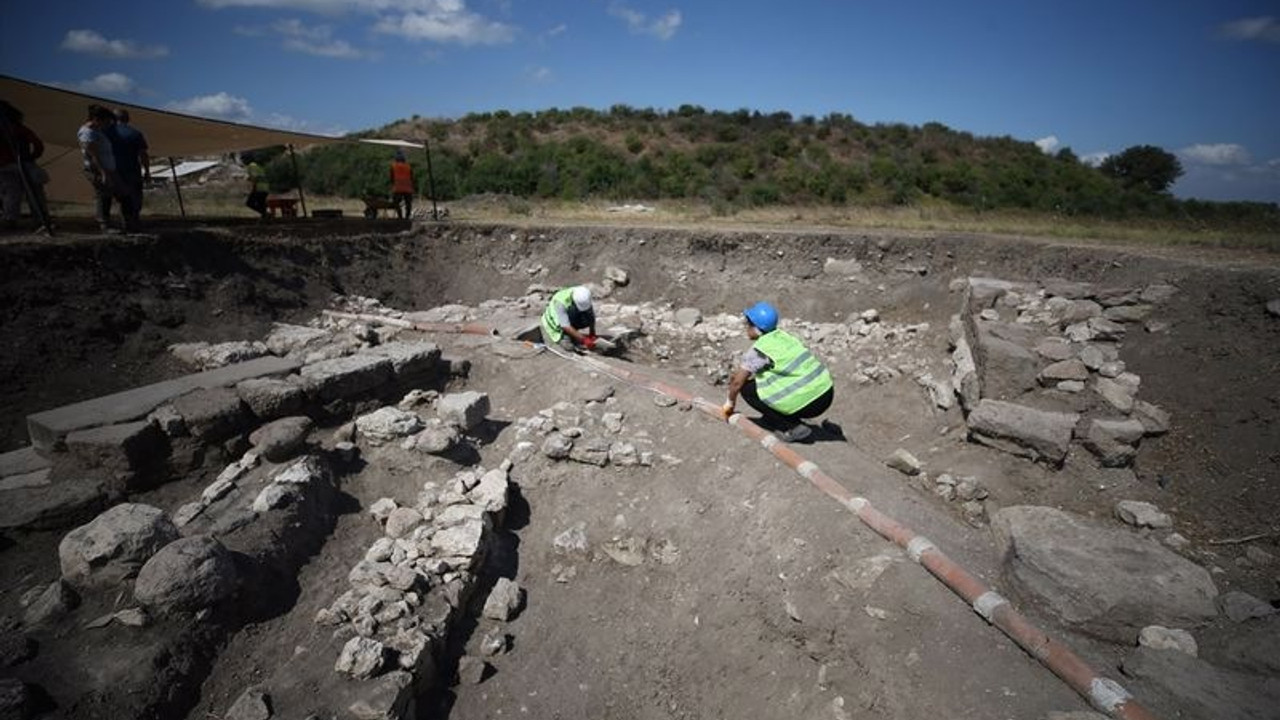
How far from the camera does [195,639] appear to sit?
3102 millimetres

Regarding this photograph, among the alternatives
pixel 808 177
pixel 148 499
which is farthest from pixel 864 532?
pixel 808 177

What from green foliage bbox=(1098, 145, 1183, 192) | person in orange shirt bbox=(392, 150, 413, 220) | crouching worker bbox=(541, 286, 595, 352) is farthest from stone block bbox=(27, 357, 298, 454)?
green foliage bbox=(1098, 145, 1183, 192)

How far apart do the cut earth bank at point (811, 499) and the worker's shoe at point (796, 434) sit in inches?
7.8

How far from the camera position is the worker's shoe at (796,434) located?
5309 mm

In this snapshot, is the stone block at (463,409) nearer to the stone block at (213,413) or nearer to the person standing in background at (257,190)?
the stone block at (213,413)

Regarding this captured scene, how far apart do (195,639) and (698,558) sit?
3.08 metres

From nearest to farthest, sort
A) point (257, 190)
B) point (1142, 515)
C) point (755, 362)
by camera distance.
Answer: point (1142, 515) < point (755, 362) < point (257, 190)

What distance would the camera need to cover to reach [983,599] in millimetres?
3244

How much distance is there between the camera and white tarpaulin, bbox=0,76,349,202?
7.61 metres

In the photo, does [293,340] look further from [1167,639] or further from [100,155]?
[1167,639]

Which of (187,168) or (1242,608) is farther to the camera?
(187,168)

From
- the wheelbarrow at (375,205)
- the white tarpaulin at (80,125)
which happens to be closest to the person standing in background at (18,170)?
the white tarpaulin at (80,125)

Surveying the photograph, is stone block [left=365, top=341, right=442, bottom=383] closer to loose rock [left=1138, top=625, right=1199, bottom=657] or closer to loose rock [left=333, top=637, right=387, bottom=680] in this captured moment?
loose rock [left=333, top=637, right=387, bottom=680]

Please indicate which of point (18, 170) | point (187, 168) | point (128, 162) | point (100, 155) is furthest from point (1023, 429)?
point (187, 168)
